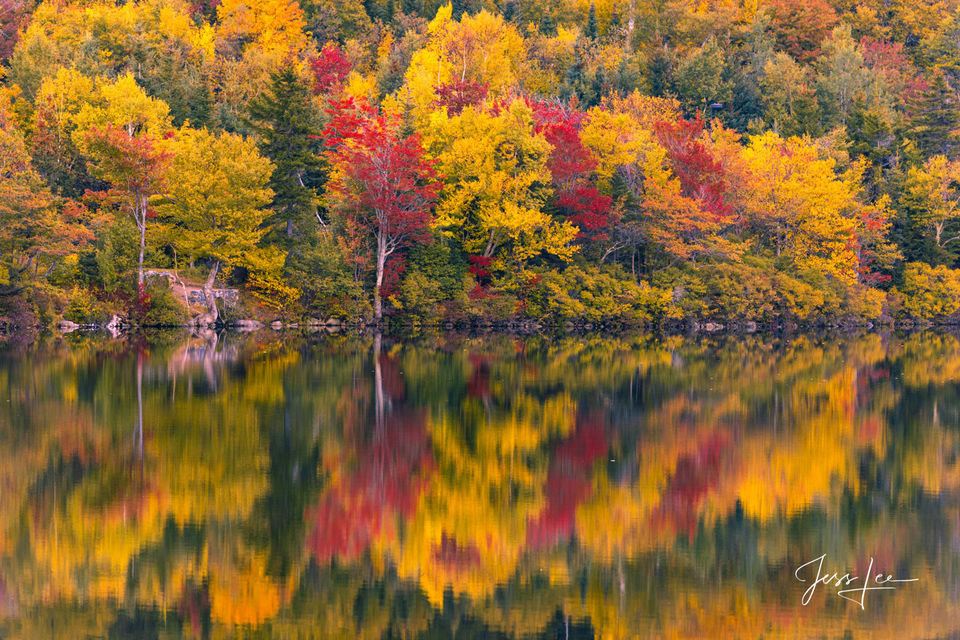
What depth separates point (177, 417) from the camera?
21.5 meters

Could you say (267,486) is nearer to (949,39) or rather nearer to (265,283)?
(265,283)

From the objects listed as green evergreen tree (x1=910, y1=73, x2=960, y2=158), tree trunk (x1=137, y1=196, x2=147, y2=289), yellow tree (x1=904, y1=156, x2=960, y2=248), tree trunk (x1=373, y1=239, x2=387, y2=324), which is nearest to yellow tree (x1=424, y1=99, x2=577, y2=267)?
tree trunk (x1=373, y1=239, x2=387, y2=324)

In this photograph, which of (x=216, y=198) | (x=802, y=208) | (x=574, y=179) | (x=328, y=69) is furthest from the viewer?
(x=328, y=69)

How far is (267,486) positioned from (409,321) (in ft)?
112

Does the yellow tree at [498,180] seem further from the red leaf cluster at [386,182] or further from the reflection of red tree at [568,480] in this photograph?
the reflection of red tree at [568,480]

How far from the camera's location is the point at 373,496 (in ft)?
50.6

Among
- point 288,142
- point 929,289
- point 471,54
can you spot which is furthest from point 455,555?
point 471,54

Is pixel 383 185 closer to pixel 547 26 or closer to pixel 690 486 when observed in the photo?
pixel 690 486

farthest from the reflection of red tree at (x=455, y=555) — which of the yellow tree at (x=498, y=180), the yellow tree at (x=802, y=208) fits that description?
the yellow tree at (x=802, y=208)

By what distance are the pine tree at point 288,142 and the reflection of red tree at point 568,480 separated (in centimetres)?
2912

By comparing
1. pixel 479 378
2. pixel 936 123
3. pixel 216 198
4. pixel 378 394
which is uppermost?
pixel 936 123

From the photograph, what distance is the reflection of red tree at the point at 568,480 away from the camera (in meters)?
13.9

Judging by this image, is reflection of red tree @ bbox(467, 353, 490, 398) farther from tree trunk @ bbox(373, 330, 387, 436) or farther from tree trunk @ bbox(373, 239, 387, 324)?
tree trunk @ bbox(373, 239, 387, 324)
